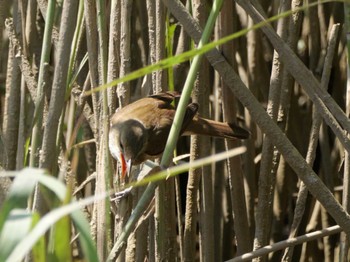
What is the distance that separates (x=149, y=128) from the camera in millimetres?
3012

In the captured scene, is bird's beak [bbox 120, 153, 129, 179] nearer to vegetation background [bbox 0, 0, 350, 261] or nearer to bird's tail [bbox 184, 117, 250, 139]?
vegetation background [bbox 0, 0, 350, 261]

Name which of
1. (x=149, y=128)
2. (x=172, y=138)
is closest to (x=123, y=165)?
(x=149, y=128)

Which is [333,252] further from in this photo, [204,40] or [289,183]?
[204,40]

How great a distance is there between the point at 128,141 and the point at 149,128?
16 cm

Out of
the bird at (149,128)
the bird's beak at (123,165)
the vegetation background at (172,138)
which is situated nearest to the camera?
the vegetation background at (172,138)

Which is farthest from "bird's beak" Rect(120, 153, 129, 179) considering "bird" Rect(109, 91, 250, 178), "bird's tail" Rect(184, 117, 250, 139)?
"bird's tail" Rect(184, 117, 250, 139)

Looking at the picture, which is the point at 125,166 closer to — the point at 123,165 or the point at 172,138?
the point at 123,165

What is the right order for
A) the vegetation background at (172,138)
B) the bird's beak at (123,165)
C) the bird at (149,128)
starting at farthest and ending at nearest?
the bird at (149,128) → the bird's beak at (123,165) → the vegetation background at (172,138)

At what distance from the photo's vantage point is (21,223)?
116 cm

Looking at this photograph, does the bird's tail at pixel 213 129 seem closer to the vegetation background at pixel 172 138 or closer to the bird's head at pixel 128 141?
the vegetation background at pixel 172 138

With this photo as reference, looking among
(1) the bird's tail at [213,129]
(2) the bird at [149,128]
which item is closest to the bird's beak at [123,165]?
(2) the bird at [149,128]

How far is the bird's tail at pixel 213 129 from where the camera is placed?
8.84 ft

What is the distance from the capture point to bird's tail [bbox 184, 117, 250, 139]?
8.84 ft

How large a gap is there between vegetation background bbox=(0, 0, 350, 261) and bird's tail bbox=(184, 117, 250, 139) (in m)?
0.03
